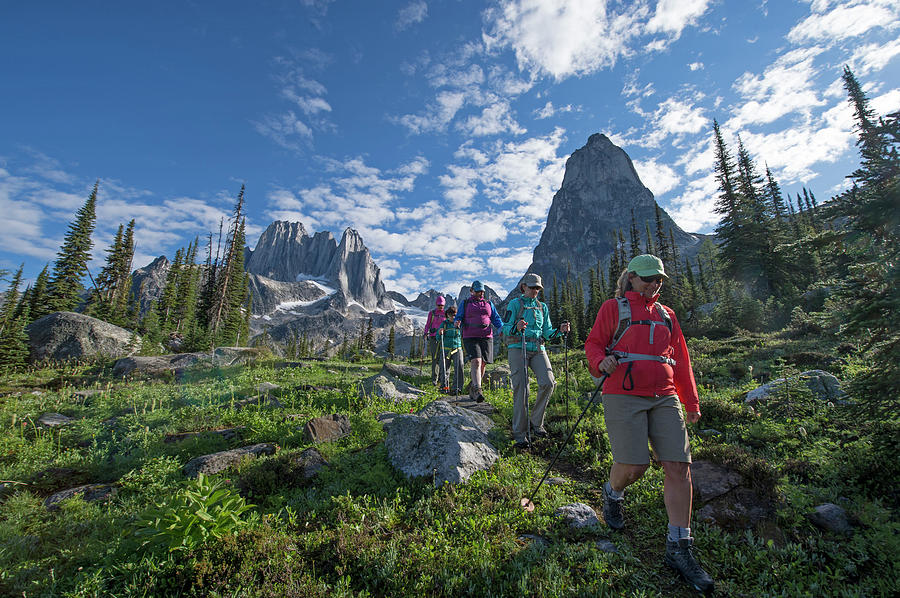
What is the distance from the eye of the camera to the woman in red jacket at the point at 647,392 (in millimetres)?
3506

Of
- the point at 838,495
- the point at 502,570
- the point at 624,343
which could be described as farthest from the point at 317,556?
the point at 838,495

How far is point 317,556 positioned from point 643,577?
313 cm

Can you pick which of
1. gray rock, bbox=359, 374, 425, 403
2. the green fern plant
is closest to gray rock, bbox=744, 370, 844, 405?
gray rock, bbox=359, 374, 425, 403

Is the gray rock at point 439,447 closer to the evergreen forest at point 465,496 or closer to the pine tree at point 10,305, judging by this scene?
the evergreen forest at point 465,496

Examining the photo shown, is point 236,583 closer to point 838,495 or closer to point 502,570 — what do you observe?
point 502,570

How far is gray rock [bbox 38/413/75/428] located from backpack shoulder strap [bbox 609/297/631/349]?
11.1 meters

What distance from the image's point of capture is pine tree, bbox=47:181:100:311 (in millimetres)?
36156

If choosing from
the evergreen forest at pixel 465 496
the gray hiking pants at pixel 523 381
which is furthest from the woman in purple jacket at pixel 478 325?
the gray hiking pants at pixel 523 381

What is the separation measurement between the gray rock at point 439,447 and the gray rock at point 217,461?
231 centimetres

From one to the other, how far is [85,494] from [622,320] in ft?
24.0

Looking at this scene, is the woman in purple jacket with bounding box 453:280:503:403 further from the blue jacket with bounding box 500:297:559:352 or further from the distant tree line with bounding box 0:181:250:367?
the distant tree line with bounding box 0:181:250:367

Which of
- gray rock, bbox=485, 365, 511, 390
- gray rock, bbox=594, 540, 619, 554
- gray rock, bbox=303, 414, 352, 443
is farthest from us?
gray rock, bbox=485, 365, 511, 390

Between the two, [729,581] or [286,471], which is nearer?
[729,581]

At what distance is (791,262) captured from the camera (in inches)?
1217
